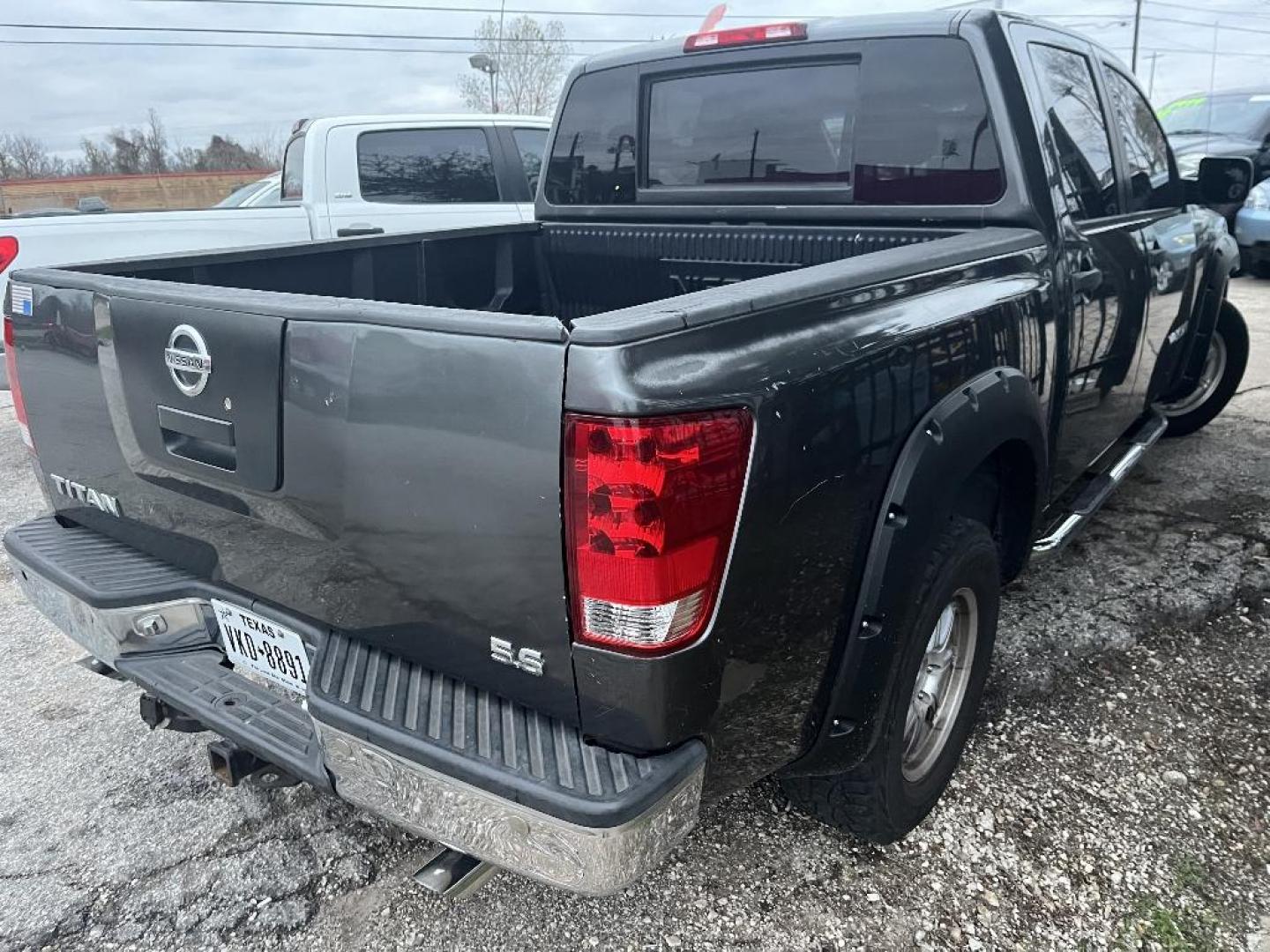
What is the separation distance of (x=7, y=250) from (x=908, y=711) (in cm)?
568

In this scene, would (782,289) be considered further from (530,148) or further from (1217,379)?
(530,148)

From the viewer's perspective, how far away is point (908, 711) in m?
2.21

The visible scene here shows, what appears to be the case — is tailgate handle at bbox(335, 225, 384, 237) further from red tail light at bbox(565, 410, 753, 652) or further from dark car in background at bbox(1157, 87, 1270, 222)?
dark car in background at bbox(1157, 87, 1270, 222)

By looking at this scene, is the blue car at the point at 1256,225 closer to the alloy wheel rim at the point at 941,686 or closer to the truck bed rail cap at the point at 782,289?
the truck bed rail cap at the point at 782,289

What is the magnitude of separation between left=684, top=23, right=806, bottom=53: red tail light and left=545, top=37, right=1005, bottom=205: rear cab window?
6cm

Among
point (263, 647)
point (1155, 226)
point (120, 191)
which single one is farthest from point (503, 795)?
point (120, 191)

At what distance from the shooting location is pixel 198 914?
2266 mm

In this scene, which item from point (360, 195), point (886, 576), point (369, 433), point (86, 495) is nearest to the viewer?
point (369, 433)

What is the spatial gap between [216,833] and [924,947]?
1.76 metres

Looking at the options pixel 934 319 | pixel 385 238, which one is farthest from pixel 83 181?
pixel 934 319

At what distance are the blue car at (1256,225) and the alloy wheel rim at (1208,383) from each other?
20.4ft

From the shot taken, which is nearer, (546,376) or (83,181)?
(546,376)

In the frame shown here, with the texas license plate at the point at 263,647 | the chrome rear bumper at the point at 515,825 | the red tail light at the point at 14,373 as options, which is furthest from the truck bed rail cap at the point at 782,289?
the red tail light at the point at 14,373

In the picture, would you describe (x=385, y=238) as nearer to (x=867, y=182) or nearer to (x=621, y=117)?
(x=621, y=117)
